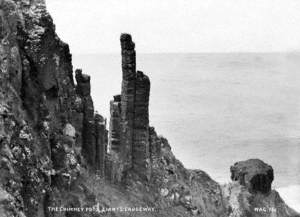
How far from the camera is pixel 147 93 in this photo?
78.1m

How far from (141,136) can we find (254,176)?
2551 cm

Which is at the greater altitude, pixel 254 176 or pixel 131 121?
pixel 131 121

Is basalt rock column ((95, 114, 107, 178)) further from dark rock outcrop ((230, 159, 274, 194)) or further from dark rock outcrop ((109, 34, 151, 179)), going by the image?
dark rock outcrop ((230, 159, 274, 194))

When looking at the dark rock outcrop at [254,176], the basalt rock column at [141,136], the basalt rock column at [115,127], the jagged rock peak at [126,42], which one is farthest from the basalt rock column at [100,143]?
the dark rock outcrop at [254,176]

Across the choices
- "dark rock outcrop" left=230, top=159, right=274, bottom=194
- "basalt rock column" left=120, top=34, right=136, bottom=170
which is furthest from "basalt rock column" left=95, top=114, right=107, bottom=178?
"dark rock outcrop" left=230, top=159, right=274, bottom=194

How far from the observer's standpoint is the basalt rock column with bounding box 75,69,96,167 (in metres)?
70.6

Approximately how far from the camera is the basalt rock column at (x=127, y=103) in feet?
248

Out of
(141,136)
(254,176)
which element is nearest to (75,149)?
(141,136)

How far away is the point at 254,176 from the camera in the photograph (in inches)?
3863

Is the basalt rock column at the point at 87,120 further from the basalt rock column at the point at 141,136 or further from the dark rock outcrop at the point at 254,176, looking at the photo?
the dark rock outcrop at the point at 254,176

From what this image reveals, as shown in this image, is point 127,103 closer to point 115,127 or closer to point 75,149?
point 115,127

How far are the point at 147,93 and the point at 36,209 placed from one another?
95.4 feet

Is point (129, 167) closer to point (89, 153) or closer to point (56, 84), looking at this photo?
point (89, 153)

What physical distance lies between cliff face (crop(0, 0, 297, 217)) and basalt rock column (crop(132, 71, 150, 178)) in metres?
0.11
